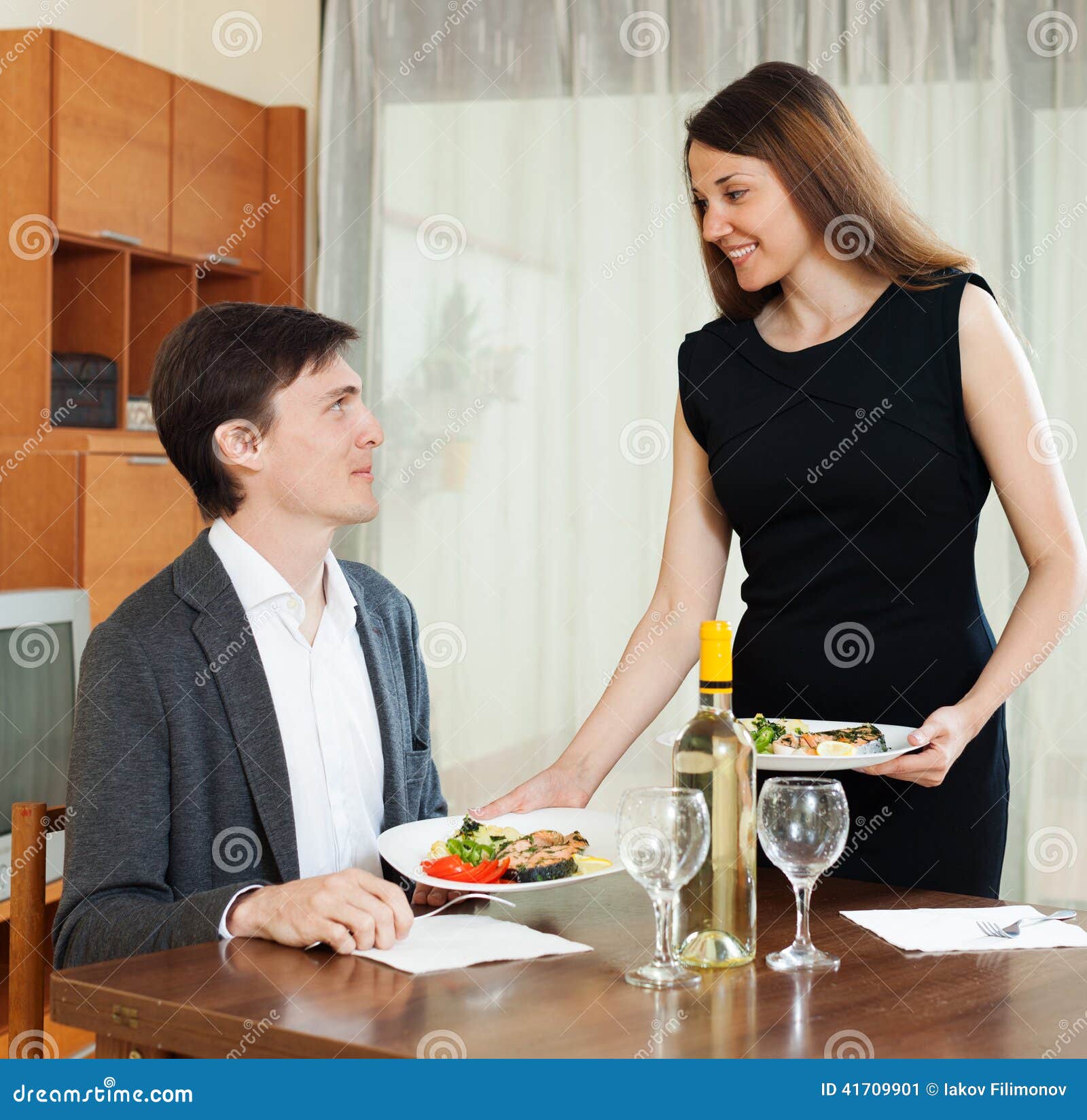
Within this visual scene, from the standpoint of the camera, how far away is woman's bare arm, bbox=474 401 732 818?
175cm

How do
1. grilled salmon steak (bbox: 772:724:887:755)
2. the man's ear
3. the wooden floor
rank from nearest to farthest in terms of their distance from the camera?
grilled salmon steak (bbox: 772:724:887:755) < the man's ear < the wooden floor

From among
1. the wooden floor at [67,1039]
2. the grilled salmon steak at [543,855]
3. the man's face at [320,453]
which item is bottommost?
the wooden floor at [67,1039]

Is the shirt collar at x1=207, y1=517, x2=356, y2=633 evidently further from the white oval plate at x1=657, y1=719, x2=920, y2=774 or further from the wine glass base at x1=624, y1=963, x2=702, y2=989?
the wine glass base at x1=624, y1=963, x2=702, y2=989

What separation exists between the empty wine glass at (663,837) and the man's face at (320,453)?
744 millimetres

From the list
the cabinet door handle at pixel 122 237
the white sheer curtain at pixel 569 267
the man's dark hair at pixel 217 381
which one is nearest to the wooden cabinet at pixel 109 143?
the cabinet door handle at pixel 122 237

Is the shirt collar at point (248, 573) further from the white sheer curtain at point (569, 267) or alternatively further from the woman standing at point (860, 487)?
the white sheer curtain at point (569, 267)

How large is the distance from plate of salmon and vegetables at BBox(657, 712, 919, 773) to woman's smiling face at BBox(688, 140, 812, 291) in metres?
0.64

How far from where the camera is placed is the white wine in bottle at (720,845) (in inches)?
46.3

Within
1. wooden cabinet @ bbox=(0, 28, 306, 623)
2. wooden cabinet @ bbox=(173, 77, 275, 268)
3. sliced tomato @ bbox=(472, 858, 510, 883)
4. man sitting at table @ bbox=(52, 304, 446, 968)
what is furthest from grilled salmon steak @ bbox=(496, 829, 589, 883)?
wooden cabinet @ bbox=(173, 77, 275, 268)

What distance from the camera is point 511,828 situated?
5.12ft

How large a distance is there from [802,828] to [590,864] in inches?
14.0

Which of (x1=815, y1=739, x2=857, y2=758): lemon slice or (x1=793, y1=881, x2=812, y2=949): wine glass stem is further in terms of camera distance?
(x1=815, y1=739, x2=857, y2=758): lemon slice

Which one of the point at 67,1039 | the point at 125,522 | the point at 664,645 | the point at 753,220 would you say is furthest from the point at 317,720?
the point at 125,522

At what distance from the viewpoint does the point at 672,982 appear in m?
1.16
